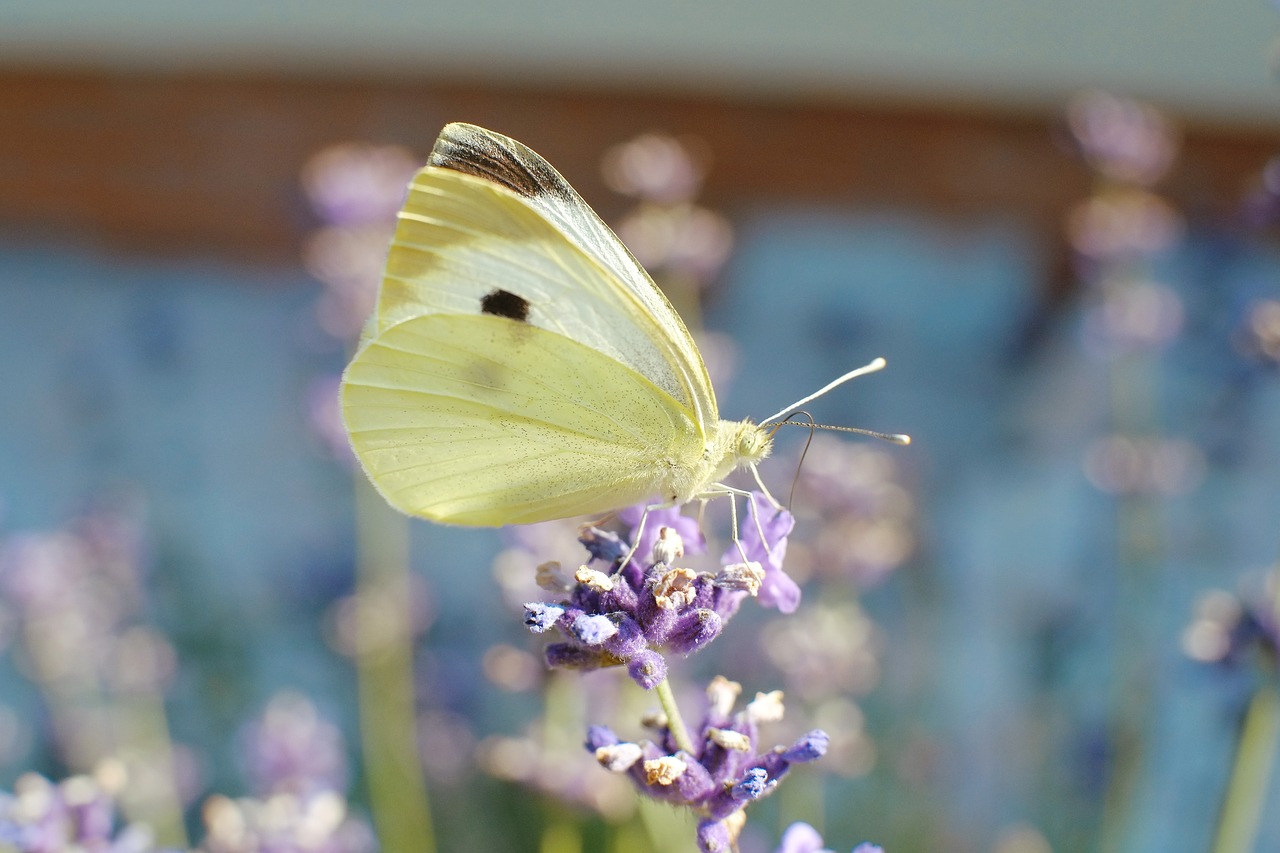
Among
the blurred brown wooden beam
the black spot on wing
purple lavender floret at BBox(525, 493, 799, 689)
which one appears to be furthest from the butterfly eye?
the blurred brown wooden beam

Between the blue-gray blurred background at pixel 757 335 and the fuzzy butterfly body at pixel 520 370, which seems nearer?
the fuzzy butterfly body at pixel 520 370

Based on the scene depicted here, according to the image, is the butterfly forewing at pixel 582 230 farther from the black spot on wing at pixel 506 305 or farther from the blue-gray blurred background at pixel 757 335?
the blue-gray blurred background at pixel 757 335

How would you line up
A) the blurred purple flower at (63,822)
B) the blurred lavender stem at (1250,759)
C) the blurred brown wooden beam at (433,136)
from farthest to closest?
the blurred brown wooden beam at (433,136) < the blurred lavender stem at (1250,759) < the blurred purple flower at (63,822)

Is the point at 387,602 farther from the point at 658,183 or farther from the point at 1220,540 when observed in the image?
the point at 1220,540

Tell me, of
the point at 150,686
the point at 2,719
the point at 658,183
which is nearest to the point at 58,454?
the point at 2,719

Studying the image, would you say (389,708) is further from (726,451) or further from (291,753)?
(726,451)

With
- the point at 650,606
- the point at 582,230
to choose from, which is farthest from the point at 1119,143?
the point at 650,606

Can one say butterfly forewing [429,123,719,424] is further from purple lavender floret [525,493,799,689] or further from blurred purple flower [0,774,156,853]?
blurred purple flower [0,774,156,853]

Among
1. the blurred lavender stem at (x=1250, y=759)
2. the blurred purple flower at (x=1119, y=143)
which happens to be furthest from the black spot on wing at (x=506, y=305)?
the blurred purple flower at (x=1119, y=143)
